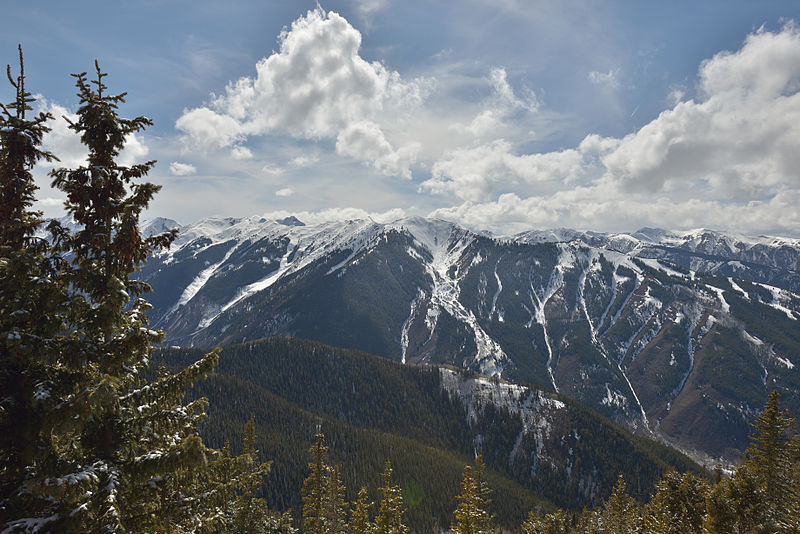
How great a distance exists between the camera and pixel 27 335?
1018 cm

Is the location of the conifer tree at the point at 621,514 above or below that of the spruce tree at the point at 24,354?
below

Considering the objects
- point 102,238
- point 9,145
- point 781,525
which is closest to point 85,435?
point 102,238

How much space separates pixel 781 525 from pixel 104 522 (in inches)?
Answer: 1435

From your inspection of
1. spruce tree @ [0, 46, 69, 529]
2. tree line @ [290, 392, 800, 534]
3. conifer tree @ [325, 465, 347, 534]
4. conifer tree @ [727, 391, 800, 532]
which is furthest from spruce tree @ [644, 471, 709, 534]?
spruce tree @ [0, 46, 69, 529]

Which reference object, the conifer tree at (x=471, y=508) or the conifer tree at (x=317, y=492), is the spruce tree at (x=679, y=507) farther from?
the conifer tree at (x=317, y=492)

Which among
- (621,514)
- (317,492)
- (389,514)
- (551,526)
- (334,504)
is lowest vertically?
(551,526)

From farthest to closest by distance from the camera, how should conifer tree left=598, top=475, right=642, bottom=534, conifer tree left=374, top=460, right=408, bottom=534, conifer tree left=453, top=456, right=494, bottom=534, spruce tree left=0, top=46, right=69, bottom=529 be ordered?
conifer tree left=598, top=475, right=642, bottom=534, conifer tree left=374, top=460, right=408, bottom=534, conifer tree left=453, top=456, right=494, bottom=534, spruce tree left=0, top=46, right=69, bottom=529

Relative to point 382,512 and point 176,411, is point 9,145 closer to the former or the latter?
point 176,411

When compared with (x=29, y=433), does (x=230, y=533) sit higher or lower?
lower

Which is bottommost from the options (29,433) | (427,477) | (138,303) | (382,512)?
(427,477)

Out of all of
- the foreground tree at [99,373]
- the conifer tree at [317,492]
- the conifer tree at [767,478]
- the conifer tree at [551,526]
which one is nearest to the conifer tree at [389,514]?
the conifer tree at [317,492]

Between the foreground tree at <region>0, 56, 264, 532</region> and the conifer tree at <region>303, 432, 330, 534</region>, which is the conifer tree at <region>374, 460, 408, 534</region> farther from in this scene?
the foreground tree at <region>0, 56, 264, 532</region>

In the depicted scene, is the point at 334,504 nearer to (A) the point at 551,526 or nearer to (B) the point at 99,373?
(B) the point at 99,373

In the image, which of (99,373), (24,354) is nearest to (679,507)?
(99,373)
